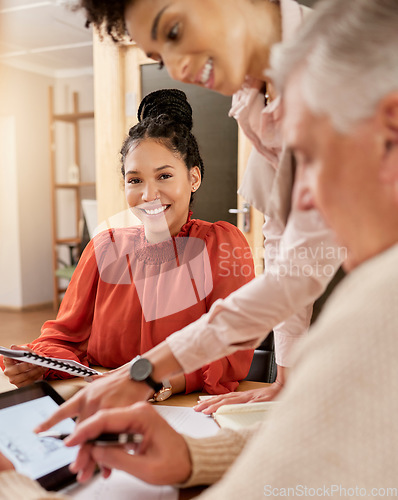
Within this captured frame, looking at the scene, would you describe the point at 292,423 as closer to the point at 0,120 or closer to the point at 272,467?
the point at 272,467

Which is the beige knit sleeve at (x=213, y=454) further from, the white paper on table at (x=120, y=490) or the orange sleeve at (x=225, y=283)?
the orange sleeve at (x=225, y=283)

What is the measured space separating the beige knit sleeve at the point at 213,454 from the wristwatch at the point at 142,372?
130 mm

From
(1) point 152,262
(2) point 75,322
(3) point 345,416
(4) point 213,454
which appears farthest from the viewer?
(1) point 152,262

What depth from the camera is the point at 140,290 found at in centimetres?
150

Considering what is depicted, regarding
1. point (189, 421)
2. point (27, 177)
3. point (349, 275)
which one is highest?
point (27, 177)

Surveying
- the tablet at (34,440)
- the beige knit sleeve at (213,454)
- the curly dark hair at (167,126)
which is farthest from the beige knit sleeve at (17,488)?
the curly dark hair at (167,126)

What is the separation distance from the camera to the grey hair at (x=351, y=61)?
0.43 meters

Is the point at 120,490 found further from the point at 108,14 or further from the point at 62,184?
the point at 62,184

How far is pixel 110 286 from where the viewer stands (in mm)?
1518

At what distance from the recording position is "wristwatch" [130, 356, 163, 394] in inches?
30.0

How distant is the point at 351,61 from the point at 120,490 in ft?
1.96

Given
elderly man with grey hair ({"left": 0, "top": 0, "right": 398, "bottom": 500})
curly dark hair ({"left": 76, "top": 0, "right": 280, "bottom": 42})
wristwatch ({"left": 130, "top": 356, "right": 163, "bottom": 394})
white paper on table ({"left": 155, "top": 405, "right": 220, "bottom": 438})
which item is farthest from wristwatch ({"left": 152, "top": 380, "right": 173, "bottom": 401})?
curly dark hair ({"left": 76, "top": 0, "right": 280, "bottom": 42})

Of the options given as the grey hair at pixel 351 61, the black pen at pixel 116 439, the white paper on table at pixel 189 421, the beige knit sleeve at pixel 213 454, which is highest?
the grey hair at pixel 351 61

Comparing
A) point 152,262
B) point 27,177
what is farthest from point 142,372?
point 27,177
